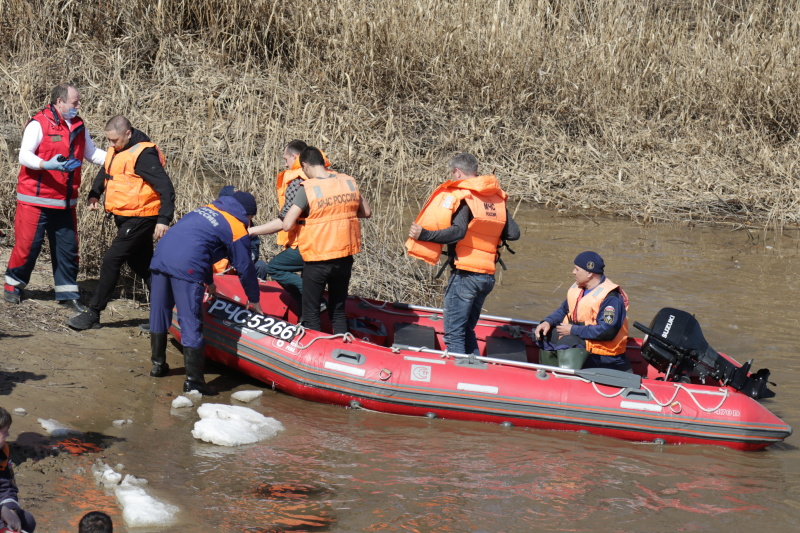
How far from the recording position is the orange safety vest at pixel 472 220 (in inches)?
241

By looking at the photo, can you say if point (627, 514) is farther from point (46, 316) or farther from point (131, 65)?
point (131, 65)

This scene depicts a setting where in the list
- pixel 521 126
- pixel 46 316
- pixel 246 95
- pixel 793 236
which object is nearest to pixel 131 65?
pixel 246 95

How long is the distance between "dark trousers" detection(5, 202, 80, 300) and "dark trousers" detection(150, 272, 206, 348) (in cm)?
102

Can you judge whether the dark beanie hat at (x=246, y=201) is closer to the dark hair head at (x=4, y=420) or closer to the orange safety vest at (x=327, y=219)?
the orange safety vest at (x=327, y=219)

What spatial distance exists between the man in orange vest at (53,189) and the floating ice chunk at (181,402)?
1.50 m

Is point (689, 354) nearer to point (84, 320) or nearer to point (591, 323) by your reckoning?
point (591, 323)

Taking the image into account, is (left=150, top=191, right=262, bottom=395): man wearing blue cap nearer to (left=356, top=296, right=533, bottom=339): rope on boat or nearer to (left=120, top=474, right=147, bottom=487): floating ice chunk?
(left=356, top=296, right=533, bottom=339): rope on boat

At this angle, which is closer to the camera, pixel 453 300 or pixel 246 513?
pixel 246 513

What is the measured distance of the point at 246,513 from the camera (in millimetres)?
4625

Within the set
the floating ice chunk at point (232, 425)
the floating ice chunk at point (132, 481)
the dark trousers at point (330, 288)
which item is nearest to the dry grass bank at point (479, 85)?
the dark trousers at point (330, 288)

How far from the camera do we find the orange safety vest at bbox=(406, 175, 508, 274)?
612 cm

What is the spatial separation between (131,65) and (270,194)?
511 cm

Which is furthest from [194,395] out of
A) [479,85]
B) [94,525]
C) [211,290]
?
[479,85]

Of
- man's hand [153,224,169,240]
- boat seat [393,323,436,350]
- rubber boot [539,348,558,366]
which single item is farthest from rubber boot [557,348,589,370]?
man's hand [153,224,169,240]
